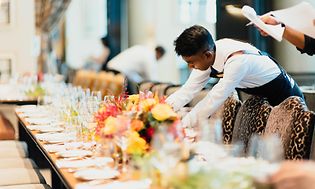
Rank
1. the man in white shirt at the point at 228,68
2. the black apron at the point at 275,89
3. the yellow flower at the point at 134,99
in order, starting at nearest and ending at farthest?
the yellow flower at the point at 134,99 < the man in white shirt at the point at 228,68 < the black apron at the point at 275,89

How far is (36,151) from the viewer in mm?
6734

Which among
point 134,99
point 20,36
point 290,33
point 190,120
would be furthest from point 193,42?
point 20,36

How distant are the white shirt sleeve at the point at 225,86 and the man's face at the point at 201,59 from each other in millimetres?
181

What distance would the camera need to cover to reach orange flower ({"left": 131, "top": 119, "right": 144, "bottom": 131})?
2928 millimetres

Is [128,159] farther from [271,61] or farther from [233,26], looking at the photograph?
A: [233,26]

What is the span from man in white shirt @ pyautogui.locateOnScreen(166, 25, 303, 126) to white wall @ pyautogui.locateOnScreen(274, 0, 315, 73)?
2.44 meters

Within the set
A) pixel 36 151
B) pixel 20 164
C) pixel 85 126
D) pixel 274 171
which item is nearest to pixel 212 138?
pixel 274 171

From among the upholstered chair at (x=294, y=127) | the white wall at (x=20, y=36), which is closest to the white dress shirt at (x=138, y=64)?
the white wall at (x=20, y=36)

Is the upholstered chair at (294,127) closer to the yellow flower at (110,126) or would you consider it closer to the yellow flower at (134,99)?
the yellow flower at (134,99)

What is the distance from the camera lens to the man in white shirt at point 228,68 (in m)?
3.97

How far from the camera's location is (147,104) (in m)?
3.02

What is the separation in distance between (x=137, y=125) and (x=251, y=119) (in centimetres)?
120

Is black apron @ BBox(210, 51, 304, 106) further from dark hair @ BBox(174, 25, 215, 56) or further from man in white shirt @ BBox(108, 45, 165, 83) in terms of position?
man in white shirt @ BBox(108, 45, 165, 83)

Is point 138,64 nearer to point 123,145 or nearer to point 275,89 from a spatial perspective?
point 275,89
